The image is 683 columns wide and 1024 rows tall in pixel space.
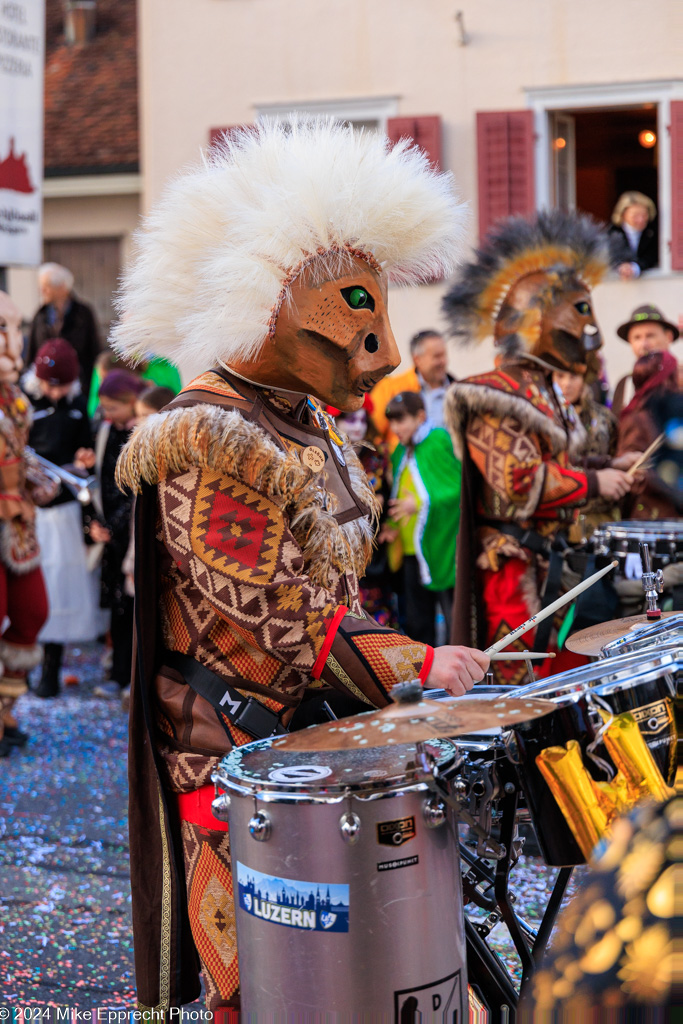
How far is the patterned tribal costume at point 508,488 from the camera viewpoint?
170 inches

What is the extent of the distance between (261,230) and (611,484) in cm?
248

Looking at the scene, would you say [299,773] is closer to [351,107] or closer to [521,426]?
[521,426]

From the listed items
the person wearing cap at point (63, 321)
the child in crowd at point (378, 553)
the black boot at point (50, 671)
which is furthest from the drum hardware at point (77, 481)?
the person wearing cap at point (63, 321)

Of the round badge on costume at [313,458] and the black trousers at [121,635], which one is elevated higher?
the round badge on costume at [313,458]

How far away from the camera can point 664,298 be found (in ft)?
32.6

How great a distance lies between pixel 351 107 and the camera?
10.4 m

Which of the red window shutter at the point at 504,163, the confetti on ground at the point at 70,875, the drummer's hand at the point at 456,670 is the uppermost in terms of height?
the red window shutter at the point at 504,163

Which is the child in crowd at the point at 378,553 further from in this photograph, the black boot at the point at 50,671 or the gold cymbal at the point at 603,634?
the gold cymbal at the point at 603,634

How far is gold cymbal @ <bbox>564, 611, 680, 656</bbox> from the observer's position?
8.27 feet

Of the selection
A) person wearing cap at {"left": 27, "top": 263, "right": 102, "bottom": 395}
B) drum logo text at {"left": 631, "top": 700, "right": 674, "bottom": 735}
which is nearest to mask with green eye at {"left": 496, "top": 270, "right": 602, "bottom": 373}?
drum logo text at {"left": 631, "top": 700, "right": 674, "bottom": 735}

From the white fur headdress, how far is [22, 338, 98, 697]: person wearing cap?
14.9 feet

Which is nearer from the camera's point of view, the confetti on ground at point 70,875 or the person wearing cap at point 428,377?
the confetti on ground at point 70,875

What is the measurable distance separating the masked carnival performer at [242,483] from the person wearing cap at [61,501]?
4.51 metres

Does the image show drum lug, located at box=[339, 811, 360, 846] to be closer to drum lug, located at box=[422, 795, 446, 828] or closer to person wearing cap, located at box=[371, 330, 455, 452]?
drum lug, located at box=[422, 795, 446, 828]
